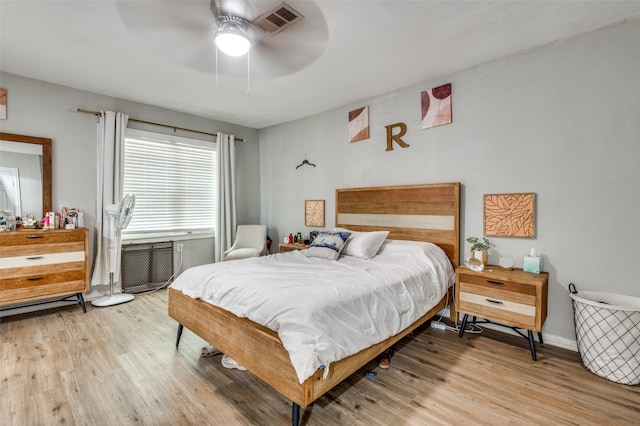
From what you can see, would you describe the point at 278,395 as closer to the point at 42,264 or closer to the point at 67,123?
the point at 42,264

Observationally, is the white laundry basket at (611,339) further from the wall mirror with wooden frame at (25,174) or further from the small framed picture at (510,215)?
the wall mirror with wooden frame at (25,174)

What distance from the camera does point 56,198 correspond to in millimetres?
3496

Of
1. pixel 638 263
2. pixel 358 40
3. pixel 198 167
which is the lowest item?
pixel 638 263

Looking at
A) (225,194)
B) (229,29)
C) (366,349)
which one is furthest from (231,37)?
(225,194)

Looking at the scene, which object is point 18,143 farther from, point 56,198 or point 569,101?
point 569,101

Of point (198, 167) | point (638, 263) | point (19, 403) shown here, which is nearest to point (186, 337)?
point (19, 403)

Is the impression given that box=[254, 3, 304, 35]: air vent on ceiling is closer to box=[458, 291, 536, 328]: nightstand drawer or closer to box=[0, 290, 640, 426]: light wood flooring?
box=[0, 290, 640, 426]: light wood flooring

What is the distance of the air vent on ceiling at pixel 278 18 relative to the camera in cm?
207

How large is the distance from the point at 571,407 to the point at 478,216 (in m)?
1.63

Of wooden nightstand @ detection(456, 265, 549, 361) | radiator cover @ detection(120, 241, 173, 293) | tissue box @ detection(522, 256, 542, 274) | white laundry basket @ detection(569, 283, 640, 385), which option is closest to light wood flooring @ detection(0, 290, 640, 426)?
white laundry basket @ detection(569, 283, 640, 385)

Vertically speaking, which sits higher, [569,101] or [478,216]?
[569,101]

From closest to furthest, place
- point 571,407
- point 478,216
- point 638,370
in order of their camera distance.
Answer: point 571,407 → point 638,370 → point 478,216

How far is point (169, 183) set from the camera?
4.48m

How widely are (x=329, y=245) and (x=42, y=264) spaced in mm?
3004
